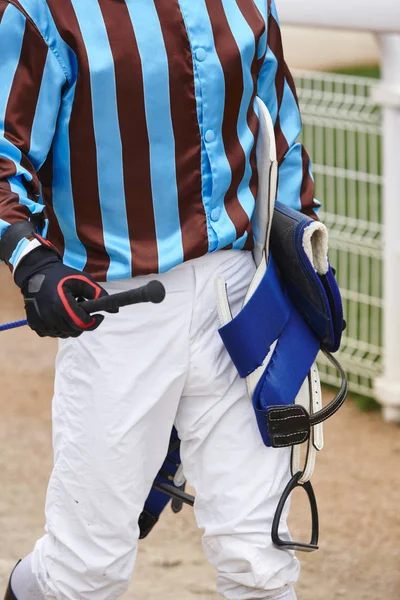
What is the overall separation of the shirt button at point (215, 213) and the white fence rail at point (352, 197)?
217 cm

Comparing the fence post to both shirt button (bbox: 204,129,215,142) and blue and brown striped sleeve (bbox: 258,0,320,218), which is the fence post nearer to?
blue and brown striped sleeve (bbox: 258,0,320,218)

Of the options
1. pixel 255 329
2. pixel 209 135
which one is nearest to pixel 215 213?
pixel 209 135

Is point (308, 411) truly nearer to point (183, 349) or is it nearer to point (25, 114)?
point (183, 349)

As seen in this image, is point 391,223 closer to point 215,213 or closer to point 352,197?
point 352,197

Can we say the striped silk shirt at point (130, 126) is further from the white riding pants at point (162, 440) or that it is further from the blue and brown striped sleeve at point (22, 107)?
the white riding pants at point (162, 440)

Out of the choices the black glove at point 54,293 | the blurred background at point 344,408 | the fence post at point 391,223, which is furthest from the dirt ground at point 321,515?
Answer: the black glove at point 54,293

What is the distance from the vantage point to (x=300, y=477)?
2783 mm

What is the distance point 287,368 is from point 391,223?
195cm

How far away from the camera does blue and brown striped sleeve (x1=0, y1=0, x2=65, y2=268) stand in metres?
2.39

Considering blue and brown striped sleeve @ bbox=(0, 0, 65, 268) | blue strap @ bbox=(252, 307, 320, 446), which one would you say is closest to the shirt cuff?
blue and brown striped sleeve @ bbox=(0, 0, 65, 268)

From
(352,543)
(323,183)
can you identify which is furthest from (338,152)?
(352,543)

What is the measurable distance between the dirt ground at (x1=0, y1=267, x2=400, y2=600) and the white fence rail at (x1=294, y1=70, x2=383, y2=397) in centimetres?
27

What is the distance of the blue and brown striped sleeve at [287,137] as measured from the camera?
2.88 meters

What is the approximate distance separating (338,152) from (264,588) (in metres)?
3.00
